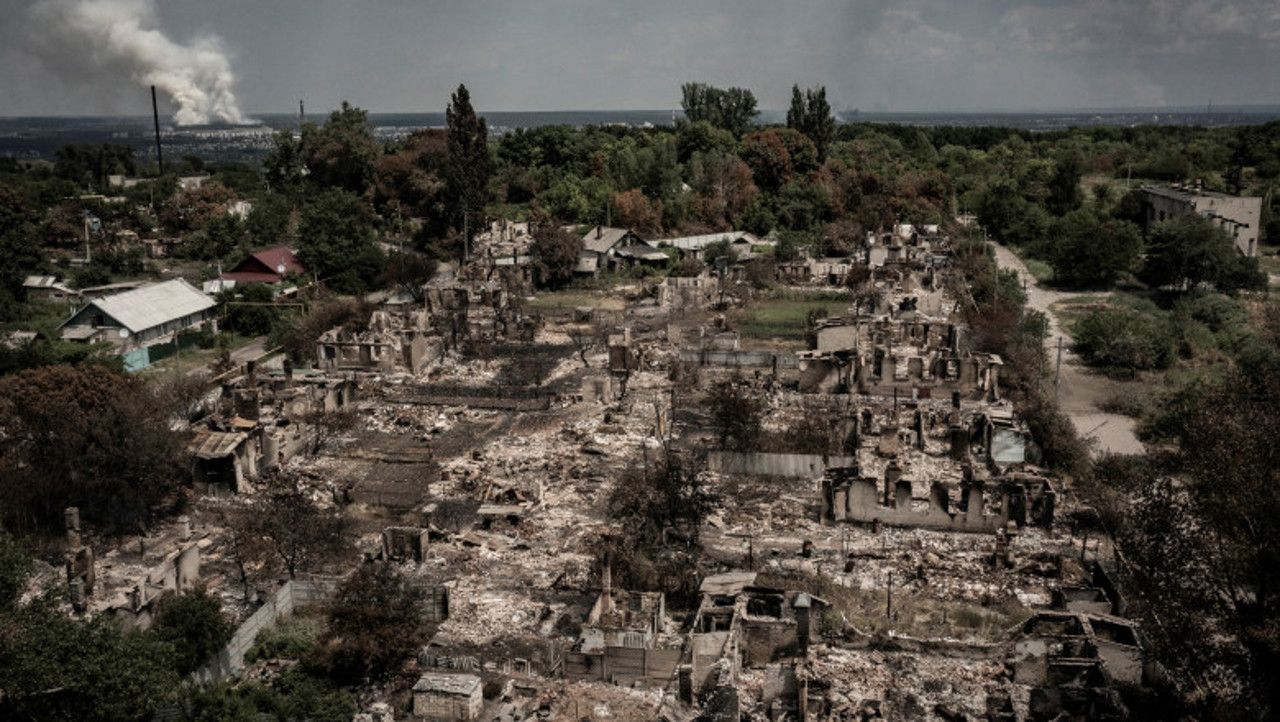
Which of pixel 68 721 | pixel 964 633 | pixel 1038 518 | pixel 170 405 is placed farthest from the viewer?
pixel 170 405

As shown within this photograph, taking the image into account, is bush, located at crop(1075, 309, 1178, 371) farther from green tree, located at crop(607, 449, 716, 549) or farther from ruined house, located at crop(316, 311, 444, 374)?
ruined house, located at crop(316, 311, 444, 374)

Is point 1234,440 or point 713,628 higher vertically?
point 1234,440

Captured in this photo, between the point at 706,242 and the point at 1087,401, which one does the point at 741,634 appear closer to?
the point at 1087,401

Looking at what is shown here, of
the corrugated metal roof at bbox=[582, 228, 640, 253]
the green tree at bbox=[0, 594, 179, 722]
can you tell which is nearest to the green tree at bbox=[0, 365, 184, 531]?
the green tree at bbox=[0, 594, 179, 722]

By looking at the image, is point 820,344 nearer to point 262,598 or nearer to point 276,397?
point 276,397

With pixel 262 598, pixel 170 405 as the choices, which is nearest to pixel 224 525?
pixel 262 598

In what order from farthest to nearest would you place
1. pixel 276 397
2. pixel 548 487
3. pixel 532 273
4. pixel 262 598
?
pixel 532 273
pixel 276 397
pixel 548 487
pixel 262 598
